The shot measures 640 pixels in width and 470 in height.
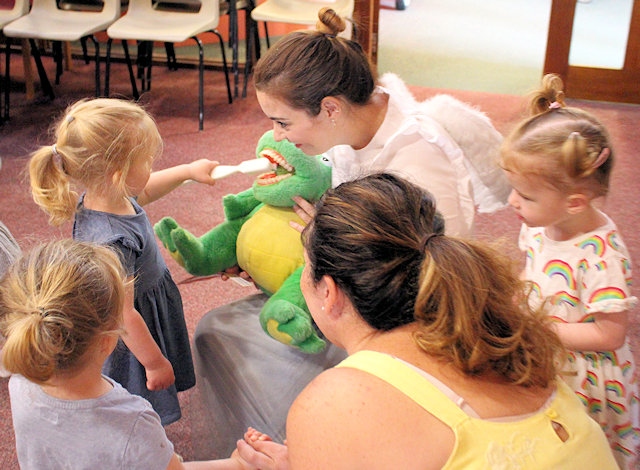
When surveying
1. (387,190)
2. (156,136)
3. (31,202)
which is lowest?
(31,202)

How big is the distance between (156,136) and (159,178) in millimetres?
197

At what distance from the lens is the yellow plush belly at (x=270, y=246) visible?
1.65 m

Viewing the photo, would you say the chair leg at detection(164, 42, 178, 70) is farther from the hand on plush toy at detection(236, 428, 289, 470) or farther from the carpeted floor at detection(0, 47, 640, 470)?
the hand on plush toy at detection(236, 428, 289, 470)

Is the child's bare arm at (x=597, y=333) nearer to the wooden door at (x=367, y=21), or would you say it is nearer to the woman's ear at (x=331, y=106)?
the woman's ear at (x=331, y=106)

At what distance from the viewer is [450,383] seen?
917mm

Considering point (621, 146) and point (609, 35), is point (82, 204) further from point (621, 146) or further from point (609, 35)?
point (609, 35)

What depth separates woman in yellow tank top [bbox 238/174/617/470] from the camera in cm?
88

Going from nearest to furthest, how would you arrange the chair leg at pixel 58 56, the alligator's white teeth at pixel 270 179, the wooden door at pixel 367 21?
the alligator's white teeth at pixel 270 179
the wooden door at pixel 367 21
the chair leg at pixel 58 56

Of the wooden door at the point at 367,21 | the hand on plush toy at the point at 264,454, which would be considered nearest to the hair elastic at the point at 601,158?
the hand on plush toy at the point at 264,454

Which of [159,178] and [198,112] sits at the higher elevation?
[159,178]

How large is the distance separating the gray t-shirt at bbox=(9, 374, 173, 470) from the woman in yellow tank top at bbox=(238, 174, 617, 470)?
30cm

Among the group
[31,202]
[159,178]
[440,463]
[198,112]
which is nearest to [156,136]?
Answer: [159,178]

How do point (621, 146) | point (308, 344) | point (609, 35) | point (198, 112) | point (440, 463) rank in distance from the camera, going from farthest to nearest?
point (198, 112) → point (609, 35) → point (621, 146) → point (308, 344) → point (440, 463)

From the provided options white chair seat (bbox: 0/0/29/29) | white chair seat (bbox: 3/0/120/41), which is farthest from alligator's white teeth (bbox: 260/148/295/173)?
white chair seat (bbox: 0/0/29/29)
